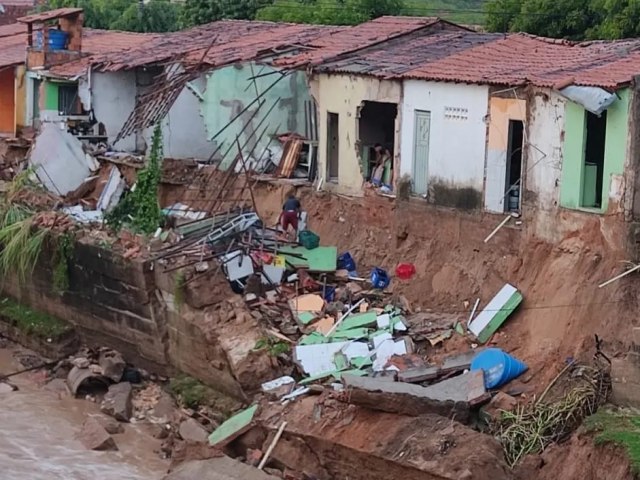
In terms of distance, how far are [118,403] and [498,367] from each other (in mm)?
6991

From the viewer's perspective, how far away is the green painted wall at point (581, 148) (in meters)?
16.8

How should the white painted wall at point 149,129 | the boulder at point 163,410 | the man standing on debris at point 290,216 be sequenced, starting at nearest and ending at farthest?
1. the boulder at point 163,410
2. the man standing on debris at point 290,216
3. the white painted wall at point 149,129

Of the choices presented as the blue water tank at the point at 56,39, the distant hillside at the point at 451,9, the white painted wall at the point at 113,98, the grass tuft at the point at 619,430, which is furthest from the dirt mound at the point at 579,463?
the distant hillside at the point at 451,9

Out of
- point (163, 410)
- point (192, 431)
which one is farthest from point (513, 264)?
point (163, 410)

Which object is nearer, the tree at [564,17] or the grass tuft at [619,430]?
the grass tuft at [619,430]

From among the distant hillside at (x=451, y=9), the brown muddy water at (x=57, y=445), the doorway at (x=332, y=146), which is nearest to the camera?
the brown muddy water at (x=57, y=445)

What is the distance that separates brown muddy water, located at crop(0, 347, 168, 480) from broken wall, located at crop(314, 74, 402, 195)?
6.08m

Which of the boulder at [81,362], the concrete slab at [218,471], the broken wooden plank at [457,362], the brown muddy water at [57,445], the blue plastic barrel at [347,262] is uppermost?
the blue plastic barrel at [347,262]

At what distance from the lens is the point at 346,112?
22.5m

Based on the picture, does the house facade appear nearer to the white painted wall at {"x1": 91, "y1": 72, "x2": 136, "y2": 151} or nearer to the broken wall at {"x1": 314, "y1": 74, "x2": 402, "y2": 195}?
the broken wall at {"x1": 314, "y1": 74, "x2": 402, "y2": 195}

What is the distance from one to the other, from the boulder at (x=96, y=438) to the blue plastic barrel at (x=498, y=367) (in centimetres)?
598

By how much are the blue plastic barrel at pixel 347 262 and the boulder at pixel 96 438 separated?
5.00 m

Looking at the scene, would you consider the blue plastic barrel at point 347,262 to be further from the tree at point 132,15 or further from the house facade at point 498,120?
the tree at point 132,15

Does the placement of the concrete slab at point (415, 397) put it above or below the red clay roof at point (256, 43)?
below
